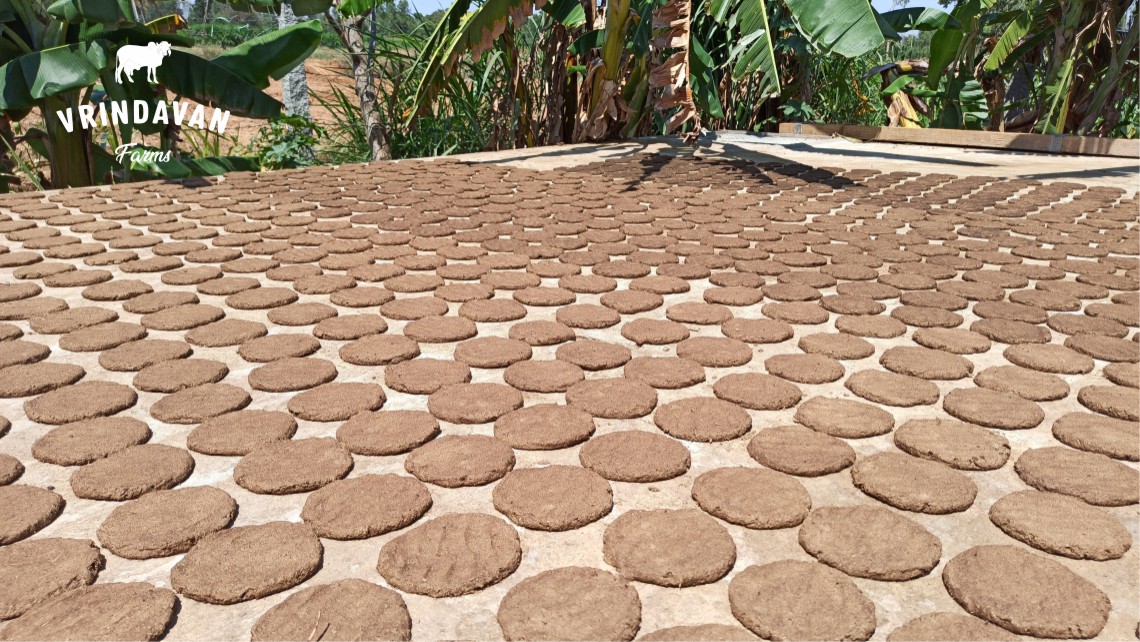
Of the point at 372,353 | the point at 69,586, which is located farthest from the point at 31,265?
the point at 69,586

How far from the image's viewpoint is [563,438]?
→ 5.64 ft

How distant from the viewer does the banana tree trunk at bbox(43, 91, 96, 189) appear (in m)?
6.48

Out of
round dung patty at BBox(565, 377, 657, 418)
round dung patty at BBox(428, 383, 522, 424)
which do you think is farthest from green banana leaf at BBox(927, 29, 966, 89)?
round dung patty at BBox(428, 383, 522, 424)

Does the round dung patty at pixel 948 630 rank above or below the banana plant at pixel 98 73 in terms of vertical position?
below

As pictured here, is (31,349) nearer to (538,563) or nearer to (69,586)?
(69,586)

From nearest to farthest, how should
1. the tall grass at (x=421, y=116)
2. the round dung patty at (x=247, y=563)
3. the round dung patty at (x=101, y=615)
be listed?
the round dung patty at (x=101, y=615) < the round dung patty at (x=247, y=563) < the tall grass at (x=421, y=116)

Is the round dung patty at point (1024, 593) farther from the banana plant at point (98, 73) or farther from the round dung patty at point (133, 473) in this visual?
the banana plant at point (98, 73)

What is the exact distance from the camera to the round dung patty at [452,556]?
1.23 metres

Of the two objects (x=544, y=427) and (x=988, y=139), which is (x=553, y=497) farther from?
(x=988, y=139)

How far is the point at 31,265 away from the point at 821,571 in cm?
338

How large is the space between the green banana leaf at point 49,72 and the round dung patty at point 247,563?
530 centimetres

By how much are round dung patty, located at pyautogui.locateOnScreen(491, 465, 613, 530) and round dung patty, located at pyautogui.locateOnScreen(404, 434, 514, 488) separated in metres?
0.04

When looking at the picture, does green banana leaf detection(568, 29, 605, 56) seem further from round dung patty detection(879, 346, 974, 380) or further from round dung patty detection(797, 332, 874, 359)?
round dung patty detection(879, 346, 974, 380)

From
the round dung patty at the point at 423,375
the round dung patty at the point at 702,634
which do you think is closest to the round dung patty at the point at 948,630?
the round dung patty at the point at 702,634
